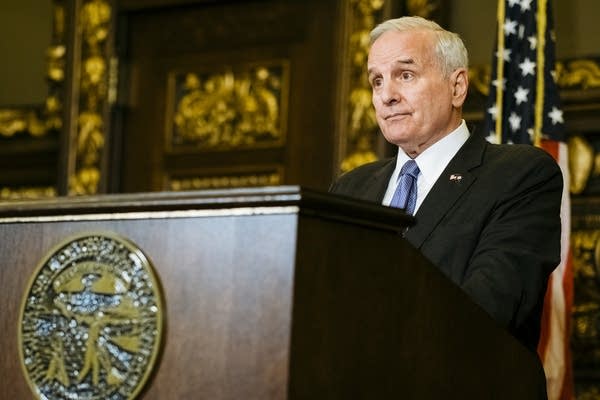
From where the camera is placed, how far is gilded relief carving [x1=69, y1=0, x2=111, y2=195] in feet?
22.6

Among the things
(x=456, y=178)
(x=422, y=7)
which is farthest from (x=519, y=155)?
(x=422, y=7)

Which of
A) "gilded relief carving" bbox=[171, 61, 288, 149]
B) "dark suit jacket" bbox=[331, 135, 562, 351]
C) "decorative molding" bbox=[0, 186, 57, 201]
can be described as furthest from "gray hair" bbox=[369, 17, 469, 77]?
"decorative molding" bbox=[0, 186, 57, 201]

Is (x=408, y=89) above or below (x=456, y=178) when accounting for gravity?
above

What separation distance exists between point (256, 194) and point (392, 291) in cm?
32

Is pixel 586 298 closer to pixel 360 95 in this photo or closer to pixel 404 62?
pixel 360 95

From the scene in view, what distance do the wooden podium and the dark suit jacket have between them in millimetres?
538

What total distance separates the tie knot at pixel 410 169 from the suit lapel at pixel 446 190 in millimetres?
115

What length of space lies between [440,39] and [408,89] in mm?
160

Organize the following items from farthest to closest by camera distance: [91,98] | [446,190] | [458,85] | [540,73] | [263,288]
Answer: [91,98], [540,73], [458,85], [446,190], [263,288]

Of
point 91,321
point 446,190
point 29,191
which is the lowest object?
point 91,321

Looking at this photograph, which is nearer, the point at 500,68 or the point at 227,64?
the point at 500,68

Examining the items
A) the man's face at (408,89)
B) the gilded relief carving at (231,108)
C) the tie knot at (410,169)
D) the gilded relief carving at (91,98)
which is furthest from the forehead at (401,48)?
the gilded relief carving at (91,98)

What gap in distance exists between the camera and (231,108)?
21.9 feet

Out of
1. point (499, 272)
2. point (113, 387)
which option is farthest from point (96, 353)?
point (499, 272)
